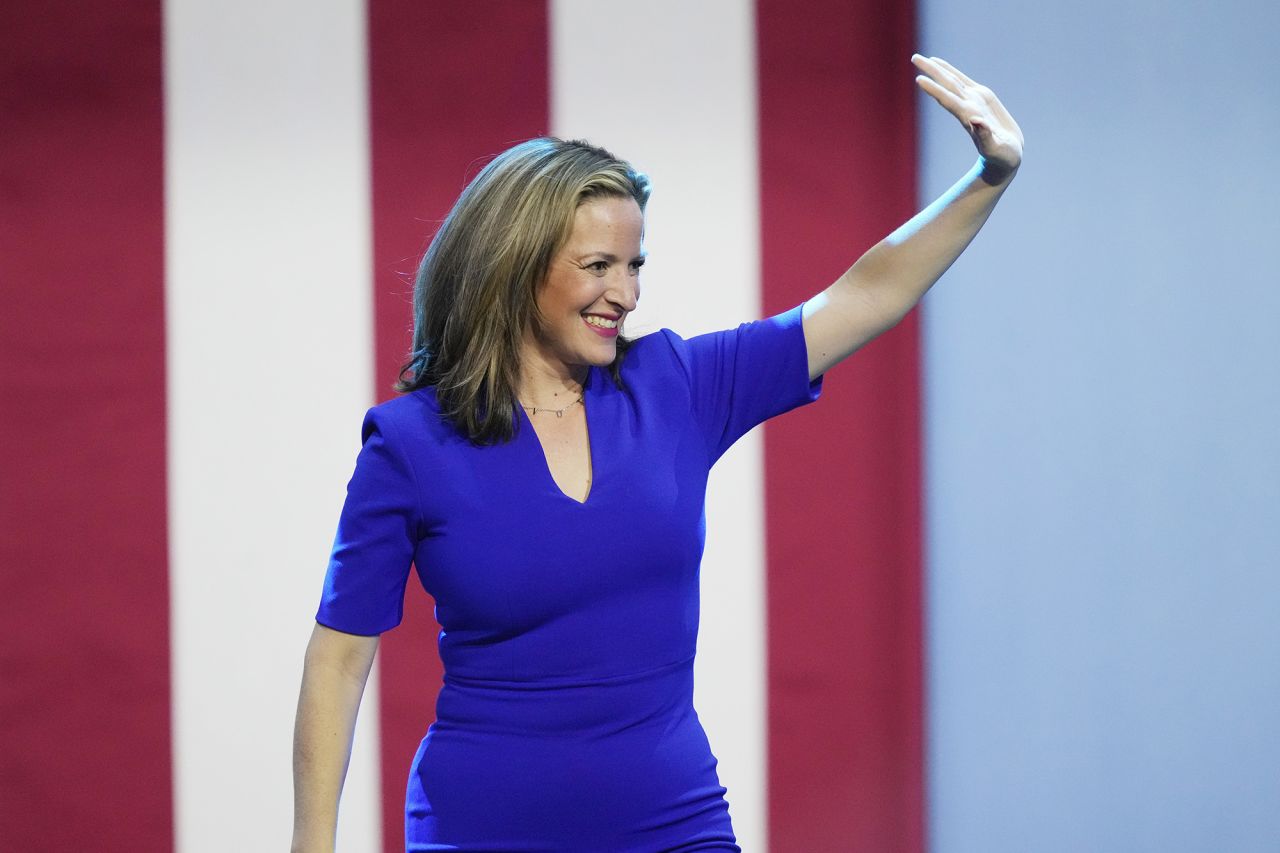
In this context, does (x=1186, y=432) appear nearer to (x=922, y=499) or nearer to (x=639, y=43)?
(x=922, y=499)

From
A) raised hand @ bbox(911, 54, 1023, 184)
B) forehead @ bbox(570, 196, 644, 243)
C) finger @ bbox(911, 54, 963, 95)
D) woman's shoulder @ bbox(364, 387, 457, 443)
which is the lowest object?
woman's shoulder @ bbox(364, 387, 457, 443)

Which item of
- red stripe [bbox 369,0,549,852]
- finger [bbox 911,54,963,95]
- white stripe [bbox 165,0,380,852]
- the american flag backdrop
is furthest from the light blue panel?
white stripe [bbox 165,0,380,852]

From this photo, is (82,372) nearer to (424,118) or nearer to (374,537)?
(424,118)

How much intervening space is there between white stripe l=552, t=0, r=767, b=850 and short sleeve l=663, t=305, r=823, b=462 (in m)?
0.74

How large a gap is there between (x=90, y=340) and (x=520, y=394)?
3.52 feet

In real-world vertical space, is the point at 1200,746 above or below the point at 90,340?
below

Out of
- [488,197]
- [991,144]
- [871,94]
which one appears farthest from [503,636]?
[871,94]

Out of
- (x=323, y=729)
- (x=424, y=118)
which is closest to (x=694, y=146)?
(x=424, y=118)

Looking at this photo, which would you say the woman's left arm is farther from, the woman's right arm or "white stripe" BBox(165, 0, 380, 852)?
"white stripe" BBox(165, 0, 380, 852)

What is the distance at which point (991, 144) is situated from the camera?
Answer: 1.23m

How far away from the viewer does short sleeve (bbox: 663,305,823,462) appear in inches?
51.2

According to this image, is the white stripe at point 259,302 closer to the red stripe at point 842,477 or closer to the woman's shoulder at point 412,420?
the red stripe at point 842,477

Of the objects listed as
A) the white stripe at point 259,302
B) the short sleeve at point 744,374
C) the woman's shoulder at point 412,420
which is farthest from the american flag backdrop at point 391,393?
the woman's shoulder at point 412,420

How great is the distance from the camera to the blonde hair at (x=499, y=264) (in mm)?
1217
